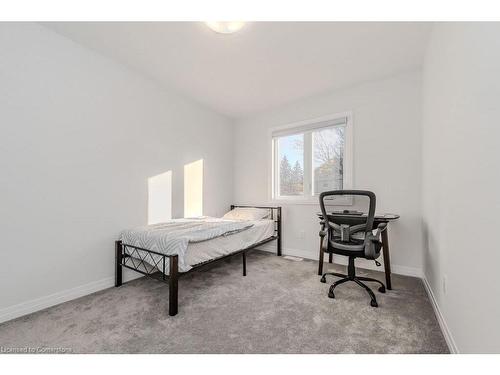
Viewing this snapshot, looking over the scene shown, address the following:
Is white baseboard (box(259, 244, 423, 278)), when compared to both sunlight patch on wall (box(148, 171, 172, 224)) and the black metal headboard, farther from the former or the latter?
sunlight patch on wall (box(148, 171, 172, 224))

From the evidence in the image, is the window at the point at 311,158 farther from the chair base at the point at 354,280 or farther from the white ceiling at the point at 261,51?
the chair base at the point at 354,280

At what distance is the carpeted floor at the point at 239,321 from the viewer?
1.42 meters

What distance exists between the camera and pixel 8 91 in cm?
177

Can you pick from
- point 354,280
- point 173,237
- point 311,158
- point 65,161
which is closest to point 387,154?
point 311,158

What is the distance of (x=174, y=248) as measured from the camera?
1.94 meters

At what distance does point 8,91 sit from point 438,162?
356 centimetres

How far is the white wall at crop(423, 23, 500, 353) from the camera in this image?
0.90 meters

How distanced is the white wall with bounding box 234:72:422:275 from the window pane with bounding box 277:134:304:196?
12.4 inches

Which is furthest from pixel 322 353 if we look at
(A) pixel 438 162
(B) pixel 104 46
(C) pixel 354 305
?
(B) pixel 104 46

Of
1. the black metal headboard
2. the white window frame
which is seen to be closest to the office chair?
the white window frame

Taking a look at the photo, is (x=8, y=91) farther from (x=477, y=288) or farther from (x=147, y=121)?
(x=477, y=288)

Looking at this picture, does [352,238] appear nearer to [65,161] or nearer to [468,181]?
[468,181]

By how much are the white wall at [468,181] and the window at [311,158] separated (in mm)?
1291

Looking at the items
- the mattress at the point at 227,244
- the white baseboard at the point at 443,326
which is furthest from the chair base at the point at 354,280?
the mattress at the point at 227,244
